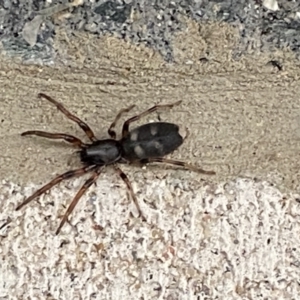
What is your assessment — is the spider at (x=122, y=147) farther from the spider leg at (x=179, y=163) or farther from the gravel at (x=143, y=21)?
the gravel at (x=143, y=21)

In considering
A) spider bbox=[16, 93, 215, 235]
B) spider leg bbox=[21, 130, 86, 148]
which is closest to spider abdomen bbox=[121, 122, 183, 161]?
spider bbox=[16, 93, 215, 235]

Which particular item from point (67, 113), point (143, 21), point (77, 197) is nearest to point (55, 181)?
point (77, 197)

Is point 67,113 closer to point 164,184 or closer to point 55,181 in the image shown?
point 55,181

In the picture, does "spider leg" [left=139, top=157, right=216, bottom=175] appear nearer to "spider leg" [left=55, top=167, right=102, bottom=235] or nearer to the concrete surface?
the concrete surface

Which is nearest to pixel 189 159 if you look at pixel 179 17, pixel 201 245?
pixel 201 245

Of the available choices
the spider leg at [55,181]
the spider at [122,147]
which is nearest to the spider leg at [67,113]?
the spider at [122,147]

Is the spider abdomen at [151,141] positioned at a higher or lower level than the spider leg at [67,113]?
lower
